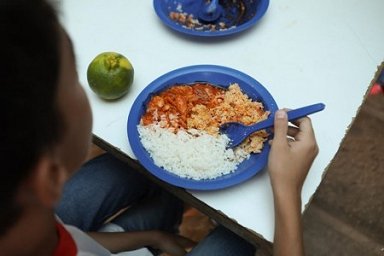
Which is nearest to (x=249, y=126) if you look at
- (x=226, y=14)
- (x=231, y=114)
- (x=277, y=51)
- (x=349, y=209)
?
(x=231, y=114)

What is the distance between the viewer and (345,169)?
1.76m

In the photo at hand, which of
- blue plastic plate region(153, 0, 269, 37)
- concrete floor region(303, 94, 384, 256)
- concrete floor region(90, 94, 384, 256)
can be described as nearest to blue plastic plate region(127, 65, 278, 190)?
blue plastic plate region(153, 0, 269, 37)

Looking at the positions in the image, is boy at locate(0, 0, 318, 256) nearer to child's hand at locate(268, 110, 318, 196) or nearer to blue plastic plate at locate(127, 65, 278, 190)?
blue plastic plate at locate(127, 65, 278, 190)

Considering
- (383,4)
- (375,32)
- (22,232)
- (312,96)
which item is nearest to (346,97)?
(312,96)

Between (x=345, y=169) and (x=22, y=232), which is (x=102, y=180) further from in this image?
(x=345, y=169)

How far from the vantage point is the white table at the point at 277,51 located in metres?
1.00

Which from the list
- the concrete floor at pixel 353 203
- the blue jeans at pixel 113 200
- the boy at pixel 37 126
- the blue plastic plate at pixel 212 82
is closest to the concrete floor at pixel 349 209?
the concrete floor at pixel 353 203

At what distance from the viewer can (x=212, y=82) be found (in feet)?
3.40

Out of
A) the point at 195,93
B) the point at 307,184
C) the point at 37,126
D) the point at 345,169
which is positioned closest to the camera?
the point at 37,126

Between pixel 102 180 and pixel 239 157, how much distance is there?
A: 382 millimetres

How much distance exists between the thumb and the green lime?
1.04ft

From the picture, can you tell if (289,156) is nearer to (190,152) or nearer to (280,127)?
(280,127)

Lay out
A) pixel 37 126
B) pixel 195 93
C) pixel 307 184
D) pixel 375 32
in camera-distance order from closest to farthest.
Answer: pixel 37 126
pixel 307 184
pixel 195 93
pixel 375 32

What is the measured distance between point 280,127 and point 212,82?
0.21m
